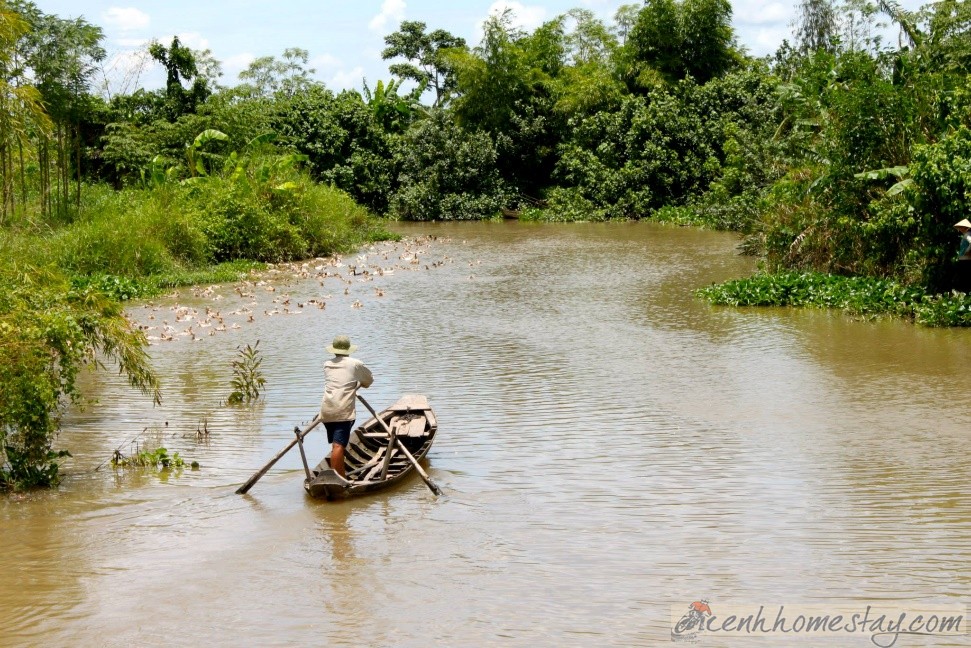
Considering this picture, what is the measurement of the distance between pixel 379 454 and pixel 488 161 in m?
31.9

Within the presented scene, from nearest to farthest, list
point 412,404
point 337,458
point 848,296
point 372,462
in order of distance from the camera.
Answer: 1. point 337,458
2. point 372,462
3. point 412,404
4. point 848,296

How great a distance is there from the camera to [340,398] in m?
8.80

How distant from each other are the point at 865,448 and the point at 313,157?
3354 cm

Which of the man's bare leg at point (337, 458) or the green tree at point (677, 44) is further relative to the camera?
the green tree at point (677, 44)

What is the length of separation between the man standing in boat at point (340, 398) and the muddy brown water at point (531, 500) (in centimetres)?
55

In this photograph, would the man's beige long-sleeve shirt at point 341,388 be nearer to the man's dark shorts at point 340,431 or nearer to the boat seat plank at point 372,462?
the man's dark shorts at point 340,431

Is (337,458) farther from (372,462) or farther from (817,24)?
(817,24)

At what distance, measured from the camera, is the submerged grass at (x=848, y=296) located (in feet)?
49.8

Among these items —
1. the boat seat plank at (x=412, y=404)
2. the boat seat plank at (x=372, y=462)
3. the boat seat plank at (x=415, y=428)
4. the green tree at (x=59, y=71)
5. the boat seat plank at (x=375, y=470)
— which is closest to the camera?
the boat seat plank at (x=375, y=470)

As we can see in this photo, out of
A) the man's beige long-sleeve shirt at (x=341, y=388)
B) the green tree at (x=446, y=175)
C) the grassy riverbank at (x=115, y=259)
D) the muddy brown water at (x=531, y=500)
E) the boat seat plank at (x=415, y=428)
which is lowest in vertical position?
the muddy brown water at (x=531, y=500)

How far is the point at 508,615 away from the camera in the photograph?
247 inches

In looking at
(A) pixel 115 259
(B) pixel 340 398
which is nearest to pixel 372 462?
(B) pixel 340 398

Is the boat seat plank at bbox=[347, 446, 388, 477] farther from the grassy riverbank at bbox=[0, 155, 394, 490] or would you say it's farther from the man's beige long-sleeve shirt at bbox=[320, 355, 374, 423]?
the grassy riverbank at bbox=[0, 155, 394, 490]

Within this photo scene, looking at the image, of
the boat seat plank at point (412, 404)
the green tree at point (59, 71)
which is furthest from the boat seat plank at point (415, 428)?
the green tree at point (59, 71)
